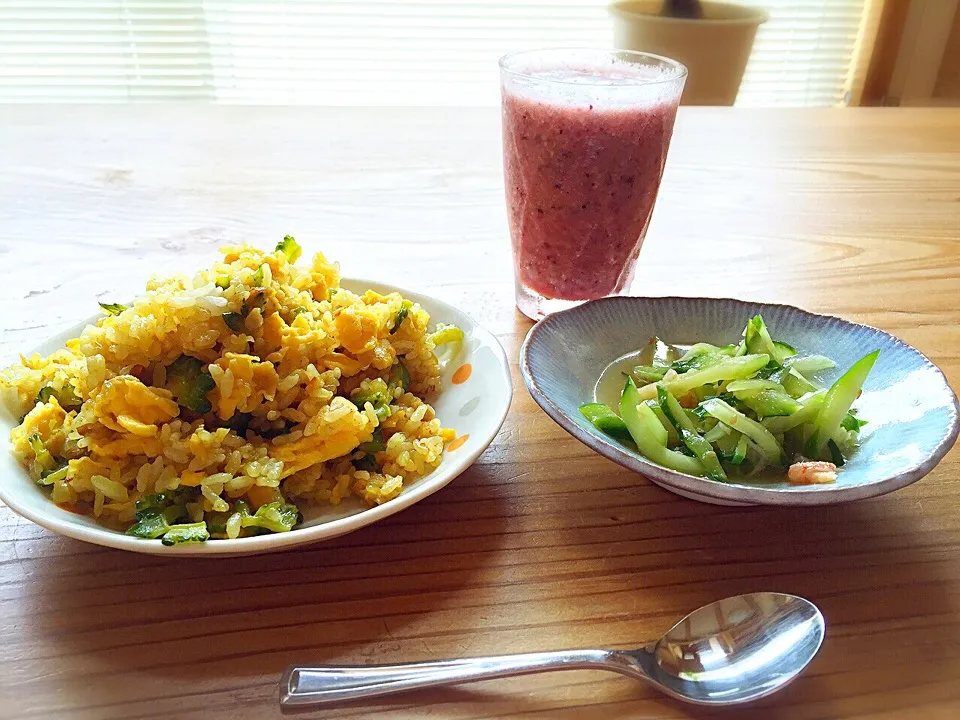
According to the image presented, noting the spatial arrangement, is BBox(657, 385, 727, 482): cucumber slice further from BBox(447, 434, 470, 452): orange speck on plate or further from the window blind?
the window blind

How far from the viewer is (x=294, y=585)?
82 centimetres

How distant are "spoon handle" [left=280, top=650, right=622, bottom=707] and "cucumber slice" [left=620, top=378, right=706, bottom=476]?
0.23 meters

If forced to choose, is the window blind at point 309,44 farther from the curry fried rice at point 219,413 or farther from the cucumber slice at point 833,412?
the cucumber slice at point 833,412

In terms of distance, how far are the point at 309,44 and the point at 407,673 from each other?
411 cm

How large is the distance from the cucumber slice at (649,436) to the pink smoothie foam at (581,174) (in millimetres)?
412

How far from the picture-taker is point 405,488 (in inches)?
34.3

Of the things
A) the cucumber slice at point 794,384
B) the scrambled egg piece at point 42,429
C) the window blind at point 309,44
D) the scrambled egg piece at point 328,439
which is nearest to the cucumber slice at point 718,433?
the cucumber slice at point 794,384

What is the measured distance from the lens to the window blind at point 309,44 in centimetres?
414

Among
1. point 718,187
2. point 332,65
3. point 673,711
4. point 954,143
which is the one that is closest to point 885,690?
point 673,711

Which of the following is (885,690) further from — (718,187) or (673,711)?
(718,187)

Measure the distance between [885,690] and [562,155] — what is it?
2.61ft

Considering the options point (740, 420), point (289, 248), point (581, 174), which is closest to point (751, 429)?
point (740, 420)

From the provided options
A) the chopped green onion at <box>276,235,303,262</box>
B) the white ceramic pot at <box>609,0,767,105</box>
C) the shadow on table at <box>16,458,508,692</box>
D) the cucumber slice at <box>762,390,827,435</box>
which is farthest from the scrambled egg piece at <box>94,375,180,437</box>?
the white ceramic pot at <box>609,0,767,105</box>

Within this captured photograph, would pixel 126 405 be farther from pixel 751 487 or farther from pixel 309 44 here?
pixel 309 44
